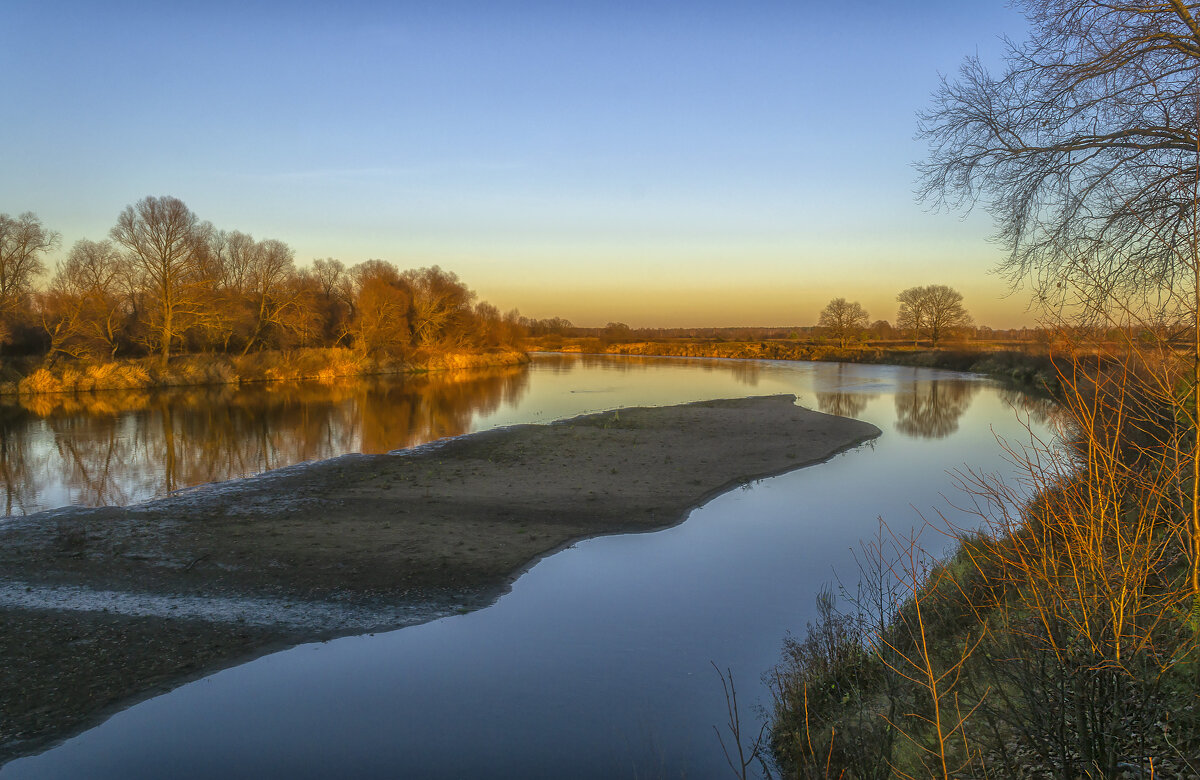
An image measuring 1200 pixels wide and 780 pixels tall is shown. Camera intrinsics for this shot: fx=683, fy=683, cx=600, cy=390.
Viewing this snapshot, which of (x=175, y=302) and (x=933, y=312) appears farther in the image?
(x=933, y=312)

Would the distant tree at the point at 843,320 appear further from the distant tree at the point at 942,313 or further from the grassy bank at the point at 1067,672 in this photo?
the grassy bank at the point at 1067,672

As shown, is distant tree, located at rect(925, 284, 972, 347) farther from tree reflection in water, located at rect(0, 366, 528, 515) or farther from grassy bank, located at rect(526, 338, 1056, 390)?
tree reflection in water, located at rect(0, 366, 528, 515)

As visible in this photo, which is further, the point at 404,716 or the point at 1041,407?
the point at 1041,407

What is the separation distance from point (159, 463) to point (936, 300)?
7042cm

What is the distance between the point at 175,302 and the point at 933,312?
65.4m

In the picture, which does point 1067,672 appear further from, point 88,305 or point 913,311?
point 913,311

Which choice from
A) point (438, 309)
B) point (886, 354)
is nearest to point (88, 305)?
point (438, 309)

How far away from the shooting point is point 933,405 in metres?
28.8

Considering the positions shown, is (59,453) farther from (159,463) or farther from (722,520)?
(722,520)

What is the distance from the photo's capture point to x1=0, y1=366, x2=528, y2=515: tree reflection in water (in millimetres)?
13352

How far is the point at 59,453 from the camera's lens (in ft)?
52.5

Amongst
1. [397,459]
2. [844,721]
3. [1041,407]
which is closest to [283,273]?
[397,459]

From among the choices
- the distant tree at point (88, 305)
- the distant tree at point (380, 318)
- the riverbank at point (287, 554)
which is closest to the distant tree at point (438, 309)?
the distant tree at point (380, 318)

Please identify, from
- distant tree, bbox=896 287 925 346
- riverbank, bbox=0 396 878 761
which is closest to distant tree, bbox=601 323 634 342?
distant tree, bbox=896 287 925 346
